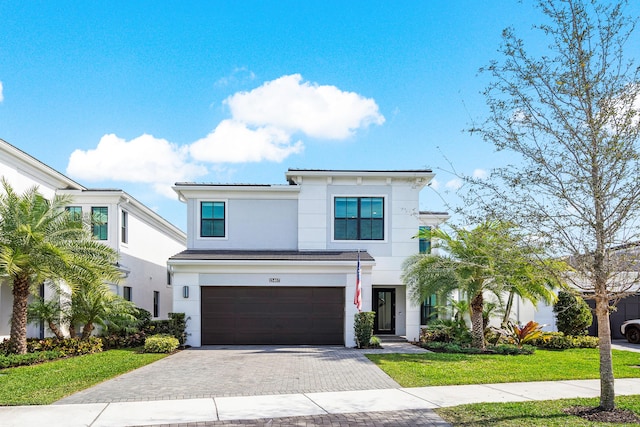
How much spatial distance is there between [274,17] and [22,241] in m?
9.28

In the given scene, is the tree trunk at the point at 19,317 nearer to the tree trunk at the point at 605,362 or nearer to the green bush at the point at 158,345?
the green bush at the point at 158,345

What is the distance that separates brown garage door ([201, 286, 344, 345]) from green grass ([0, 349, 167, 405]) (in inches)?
122

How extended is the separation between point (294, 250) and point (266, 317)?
121 inches

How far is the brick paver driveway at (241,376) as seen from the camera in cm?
1032

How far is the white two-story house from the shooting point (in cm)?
1906

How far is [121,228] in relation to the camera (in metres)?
22.4

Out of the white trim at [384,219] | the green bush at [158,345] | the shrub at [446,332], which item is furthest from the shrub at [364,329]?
the green bush at [158,345]

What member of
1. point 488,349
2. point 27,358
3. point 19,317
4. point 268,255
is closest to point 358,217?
point 268,255

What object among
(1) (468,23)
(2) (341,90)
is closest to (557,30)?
(1) (468,23)

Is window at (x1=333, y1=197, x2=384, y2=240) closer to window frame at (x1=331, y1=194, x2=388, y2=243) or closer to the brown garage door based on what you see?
window frame at (x1=331, y1=194, x2=388, y2=243)

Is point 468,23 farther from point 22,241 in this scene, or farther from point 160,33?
point 22,241

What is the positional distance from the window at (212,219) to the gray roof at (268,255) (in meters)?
0.85

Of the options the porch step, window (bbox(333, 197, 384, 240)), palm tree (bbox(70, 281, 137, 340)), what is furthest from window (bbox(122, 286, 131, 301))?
the porch step

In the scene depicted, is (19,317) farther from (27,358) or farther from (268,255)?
(268,255)
